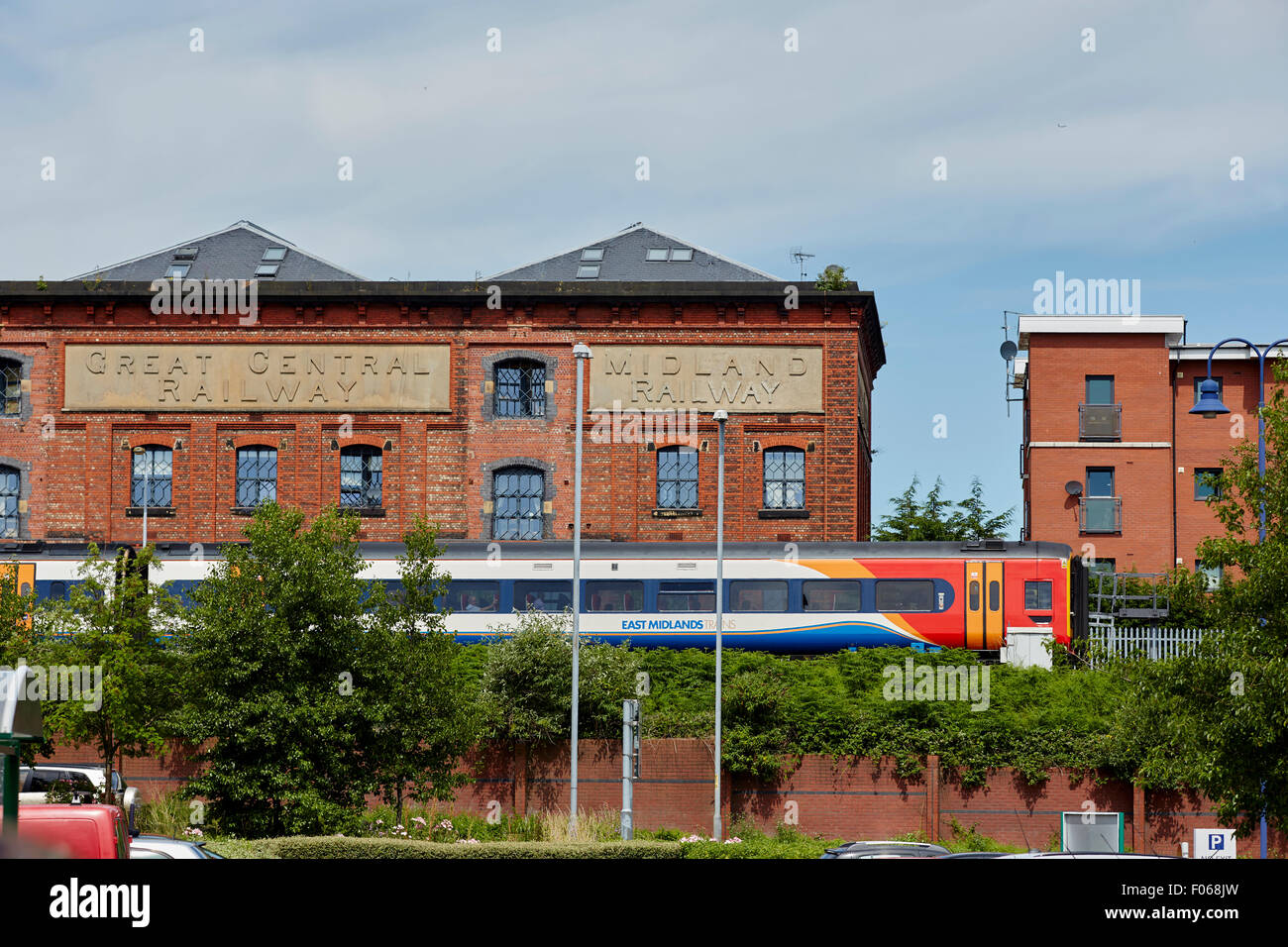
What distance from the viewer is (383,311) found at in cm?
4547

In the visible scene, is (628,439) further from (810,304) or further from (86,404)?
(86,404)

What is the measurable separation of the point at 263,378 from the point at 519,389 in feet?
25.7

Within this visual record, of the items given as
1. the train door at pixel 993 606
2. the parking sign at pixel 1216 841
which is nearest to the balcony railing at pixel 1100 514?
the train door at pixel 993 606

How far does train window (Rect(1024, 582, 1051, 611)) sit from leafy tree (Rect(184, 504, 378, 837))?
17.8 m

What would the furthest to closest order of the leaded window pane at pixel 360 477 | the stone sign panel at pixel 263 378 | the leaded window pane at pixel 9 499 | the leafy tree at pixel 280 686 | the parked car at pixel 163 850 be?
the stone sign panel at pixel 263 378
the leaded window pane at pixel 360 477
the leaded window pane at pixel 9 499
the leafy tree at pixel 280 686
the parked car at pixel 163 850

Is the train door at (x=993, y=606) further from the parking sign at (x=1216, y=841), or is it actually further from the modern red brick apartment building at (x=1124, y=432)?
the parking sign at (x=1216, y=841)

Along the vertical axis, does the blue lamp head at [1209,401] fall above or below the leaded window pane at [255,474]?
above

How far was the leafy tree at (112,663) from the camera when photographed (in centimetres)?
2716

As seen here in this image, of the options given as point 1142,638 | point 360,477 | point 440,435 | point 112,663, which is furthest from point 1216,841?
point 360,477

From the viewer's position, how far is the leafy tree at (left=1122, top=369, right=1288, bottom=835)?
18.6 meters

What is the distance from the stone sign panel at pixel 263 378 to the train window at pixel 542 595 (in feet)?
30.9

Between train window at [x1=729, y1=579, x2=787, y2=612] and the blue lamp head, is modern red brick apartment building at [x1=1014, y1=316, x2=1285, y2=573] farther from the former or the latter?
the blue lamp head

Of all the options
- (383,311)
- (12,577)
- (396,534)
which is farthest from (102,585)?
(383,311)
